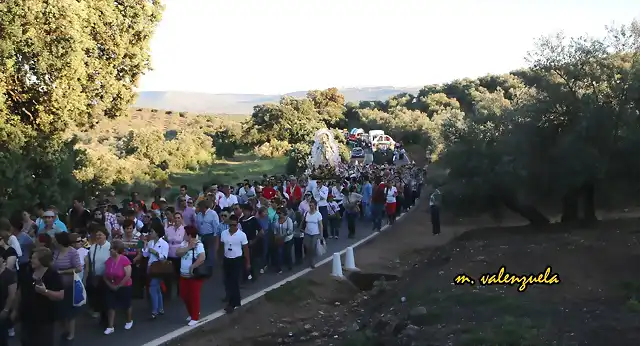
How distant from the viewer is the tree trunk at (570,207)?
1836 centimetres

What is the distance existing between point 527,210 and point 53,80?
15.0m

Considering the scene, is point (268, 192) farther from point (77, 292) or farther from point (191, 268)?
point (77, 292)

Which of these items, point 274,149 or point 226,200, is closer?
point 226,200

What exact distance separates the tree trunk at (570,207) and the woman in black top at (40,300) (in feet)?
50.5

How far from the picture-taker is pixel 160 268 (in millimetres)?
9562

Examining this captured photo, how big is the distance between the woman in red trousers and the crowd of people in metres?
0.02

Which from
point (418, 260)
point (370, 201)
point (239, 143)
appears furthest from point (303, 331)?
point (239, 143)

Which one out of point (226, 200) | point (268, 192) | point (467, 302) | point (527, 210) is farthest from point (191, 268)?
point (527, 210)

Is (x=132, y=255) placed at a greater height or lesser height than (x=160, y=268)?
greater

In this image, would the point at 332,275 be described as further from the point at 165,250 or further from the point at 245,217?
the point at 165,250

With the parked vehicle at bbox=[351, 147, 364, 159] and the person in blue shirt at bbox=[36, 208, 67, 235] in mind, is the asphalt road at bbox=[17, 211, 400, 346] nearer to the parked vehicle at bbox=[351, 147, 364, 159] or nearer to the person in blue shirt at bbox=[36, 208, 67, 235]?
the person in blue shirt at bbox=[36, 208, 67, 235]

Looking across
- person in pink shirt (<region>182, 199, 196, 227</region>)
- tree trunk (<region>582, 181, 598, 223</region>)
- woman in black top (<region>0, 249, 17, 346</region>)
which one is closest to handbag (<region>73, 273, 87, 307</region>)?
woman in black top (<region>0, 249, 17, 346</region>)

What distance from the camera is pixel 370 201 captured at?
69.2 ft

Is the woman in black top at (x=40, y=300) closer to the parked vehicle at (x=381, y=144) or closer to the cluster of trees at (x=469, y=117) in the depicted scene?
the cluster of trees at (x=469, y=117)
